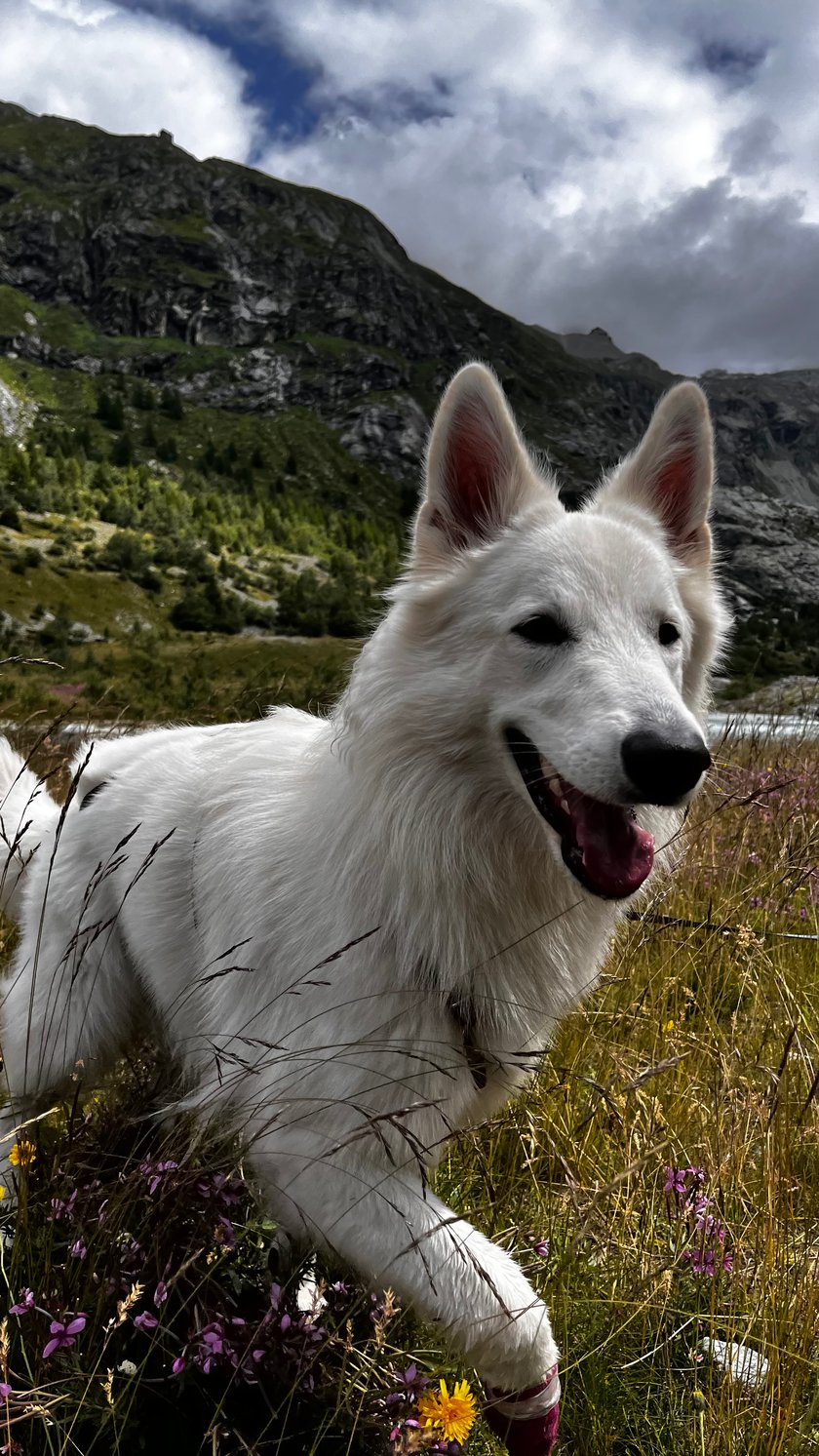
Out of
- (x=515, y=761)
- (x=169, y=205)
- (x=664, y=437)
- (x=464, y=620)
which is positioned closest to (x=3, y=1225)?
(x=515, y=761)

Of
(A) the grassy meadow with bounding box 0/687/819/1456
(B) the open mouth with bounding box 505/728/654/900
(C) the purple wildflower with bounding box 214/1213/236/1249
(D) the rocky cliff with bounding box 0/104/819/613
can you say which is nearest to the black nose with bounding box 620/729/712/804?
(B) the open mouth with bounding box 505/728/654/900

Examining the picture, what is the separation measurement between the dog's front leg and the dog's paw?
0.5 inches

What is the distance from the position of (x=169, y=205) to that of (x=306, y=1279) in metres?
244

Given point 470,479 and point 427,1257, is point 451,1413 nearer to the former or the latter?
point 427,1257

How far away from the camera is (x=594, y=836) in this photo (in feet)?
6.13

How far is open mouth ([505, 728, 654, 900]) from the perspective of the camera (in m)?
1.82

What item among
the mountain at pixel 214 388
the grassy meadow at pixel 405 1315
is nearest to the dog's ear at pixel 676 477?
the grassy meadow at pixel 405 1315

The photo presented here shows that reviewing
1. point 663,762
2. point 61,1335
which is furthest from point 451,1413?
point 663,762

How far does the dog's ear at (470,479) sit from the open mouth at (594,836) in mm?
741

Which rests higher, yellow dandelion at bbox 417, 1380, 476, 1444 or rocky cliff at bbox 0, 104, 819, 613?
rocky cliff at bbox 0, 104, 819, 613

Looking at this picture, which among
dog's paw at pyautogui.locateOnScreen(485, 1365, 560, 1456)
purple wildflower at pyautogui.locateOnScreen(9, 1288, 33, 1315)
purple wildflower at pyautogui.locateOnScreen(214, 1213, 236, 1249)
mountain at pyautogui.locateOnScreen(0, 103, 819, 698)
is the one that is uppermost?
mountain at pyautogui.locateOnScreen(0, 103, 819, 698)

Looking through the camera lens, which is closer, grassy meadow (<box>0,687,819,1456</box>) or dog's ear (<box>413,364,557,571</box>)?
grassy meadow (<box>0,687,819,1456</box>)

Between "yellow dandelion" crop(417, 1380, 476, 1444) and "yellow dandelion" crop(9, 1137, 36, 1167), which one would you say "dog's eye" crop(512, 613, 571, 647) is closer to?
"yellow dandelion" crop(417, 1380, 476, 1444)

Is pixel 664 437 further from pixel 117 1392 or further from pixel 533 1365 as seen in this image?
pixel 117 1392
